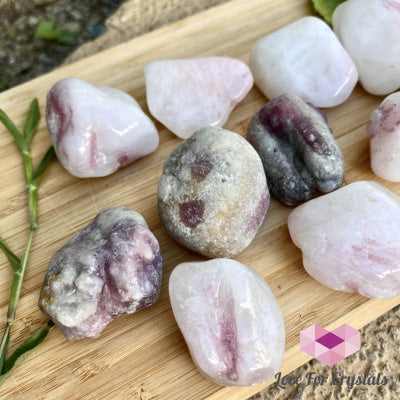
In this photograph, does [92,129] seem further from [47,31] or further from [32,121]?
[47,31]

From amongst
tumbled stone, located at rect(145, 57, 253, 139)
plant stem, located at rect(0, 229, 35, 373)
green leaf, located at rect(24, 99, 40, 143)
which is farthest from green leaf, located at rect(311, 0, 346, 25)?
plant stem, located at rect(0, 229, 35, 373)

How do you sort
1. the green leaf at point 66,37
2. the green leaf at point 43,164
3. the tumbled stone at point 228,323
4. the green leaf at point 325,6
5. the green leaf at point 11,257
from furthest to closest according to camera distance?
1. the green leaf at point 66,37
2. the green leaf at point 325,6
3. the green leaf at point 43,164
4. the green leaf at point 11,257
5. the tumbled stone at point 228,323

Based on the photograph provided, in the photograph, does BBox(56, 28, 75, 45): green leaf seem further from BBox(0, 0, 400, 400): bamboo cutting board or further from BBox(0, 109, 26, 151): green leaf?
BBox(0, 109, 26, 151): green leaf

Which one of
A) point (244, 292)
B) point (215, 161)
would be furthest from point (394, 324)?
point (215, 161)

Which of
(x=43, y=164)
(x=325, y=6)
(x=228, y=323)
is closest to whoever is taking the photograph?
(x=228, y=323)

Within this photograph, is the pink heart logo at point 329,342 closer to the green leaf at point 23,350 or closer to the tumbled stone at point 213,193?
the tumbled stone at point 213,193

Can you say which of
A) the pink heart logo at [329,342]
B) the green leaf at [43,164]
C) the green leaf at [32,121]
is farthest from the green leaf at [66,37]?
the pink heart logo at [329,342]

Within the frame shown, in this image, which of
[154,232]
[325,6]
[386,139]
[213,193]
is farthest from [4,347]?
[325,6]
